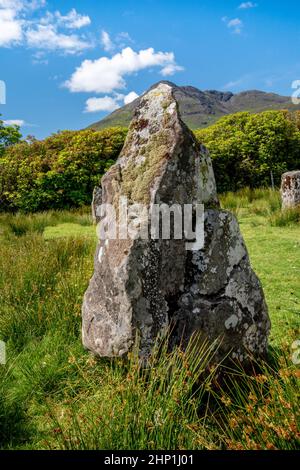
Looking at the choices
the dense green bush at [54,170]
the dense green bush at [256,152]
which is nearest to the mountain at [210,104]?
the dense green bush at [256,152]

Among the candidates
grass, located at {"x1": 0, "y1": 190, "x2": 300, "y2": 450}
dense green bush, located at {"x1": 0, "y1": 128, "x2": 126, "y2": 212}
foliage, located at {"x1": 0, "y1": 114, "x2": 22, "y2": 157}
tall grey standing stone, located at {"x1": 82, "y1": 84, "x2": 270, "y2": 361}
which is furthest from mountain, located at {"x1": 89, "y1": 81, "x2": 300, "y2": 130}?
tall grey standing stone, located at {"x1": 82, "y1": 84, "x2": 270, "y2": 361}

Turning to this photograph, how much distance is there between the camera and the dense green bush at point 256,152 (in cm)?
2128

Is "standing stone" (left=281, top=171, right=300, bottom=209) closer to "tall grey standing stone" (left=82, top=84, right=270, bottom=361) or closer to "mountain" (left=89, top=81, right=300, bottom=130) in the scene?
"tall grey standing stone" (left=82, top=84, right=270, bottom=361)

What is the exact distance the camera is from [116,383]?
3.01 meters

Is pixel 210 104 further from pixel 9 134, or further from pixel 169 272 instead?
pixel 169 272

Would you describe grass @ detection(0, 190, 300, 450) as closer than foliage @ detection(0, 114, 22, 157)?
Yes

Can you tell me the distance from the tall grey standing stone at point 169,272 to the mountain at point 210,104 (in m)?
117

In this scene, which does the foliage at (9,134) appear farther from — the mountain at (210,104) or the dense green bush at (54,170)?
the mountain at (210,104)

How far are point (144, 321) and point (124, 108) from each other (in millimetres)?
136543

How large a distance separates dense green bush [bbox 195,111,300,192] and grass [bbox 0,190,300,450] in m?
13.3

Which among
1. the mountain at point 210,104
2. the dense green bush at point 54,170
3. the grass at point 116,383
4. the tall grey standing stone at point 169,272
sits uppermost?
the mountain at point 210,104

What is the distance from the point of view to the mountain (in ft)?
418
